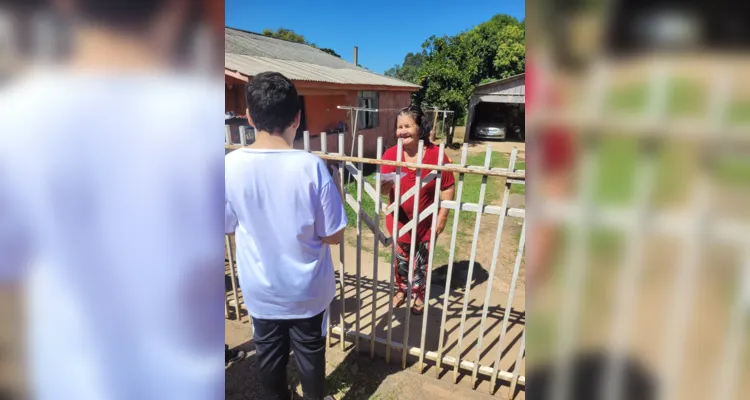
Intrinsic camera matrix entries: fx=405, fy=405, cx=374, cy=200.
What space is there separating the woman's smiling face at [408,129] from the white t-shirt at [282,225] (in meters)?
1.57

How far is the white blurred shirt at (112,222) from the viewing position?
0.65 metres

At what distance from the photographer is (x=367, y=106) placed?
14984 mm

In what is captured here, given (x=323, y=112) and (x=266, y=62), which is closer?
(x=266, y=62)

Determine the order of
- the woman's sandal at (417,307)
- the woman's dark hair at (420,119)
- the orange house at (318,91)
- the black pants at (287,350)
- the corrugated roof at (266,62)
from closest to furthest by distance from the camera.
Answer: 1. the black pants at (287,350)
2. the woman's dark hair at (420,119)
3. the woman's sandal at (417,307)
4. the orange house at (318,91)
5. the corrugated roof at (266,62)

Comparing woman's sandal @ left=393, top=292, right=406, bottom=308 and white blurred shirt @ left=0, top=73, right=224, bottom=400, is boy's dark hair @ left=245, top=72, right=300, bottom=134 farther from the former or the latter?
woman's sandal @ left=393, top=292, right=406, bottom=308

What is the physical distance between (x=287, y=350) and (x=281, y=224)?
81 cm

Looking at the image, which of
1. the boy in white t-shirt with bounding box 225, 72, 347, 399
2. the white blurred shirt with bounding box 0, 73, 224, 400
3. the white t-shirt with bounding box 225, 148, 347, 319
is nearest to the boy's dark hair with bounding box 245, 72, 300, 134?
the boy in white t-shirt with bounding box 225, 72, 347, 399

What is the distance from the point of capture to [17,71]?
24.8 inches

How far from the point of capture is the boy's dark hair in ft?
5.45

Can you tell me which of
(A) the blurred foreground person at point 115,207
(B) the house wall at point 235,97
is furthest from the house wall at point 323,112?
(A) the blurred foreground person at point 115,207

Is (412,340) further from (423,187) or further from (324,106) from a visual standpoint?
(324,106)

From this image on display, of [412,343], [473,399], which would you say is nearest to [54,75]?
[473,399]

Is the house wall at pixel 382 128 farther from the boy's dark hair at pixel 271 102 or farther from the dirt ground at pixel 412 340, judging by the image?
the boy's dark hair at pixel 271 102

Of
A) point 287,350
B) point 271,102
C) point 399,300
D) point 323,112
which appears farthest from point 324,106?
point 271,102
